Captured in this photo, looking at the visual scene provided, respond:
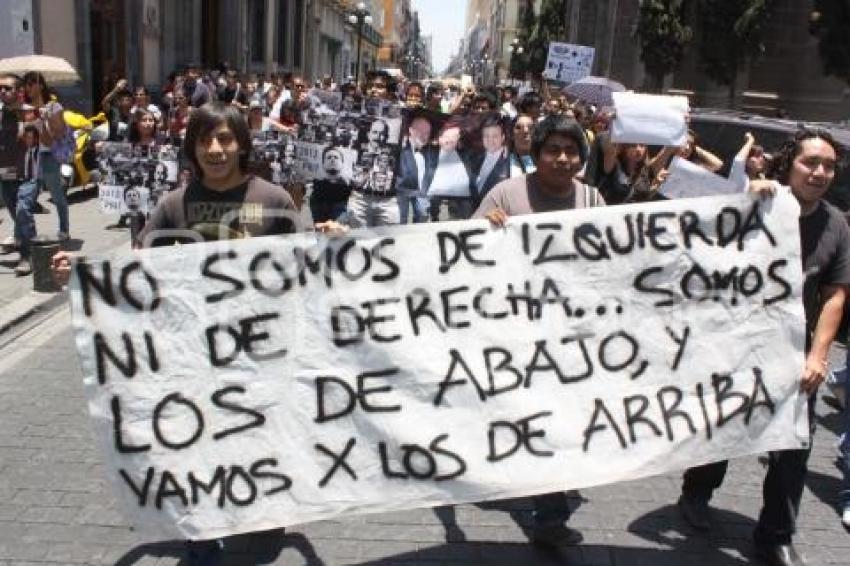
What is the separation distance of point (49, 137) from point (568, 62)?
12300mm

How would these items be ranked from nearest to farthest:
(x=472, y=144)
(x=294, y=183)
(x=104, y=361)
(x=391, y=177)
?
(x=104, y=361) < (x=472, y=144) < (x=391, y=177) < (x=294, y=183)

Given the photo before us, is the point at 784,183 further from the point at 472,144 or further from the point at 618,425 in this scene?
the point at 472,144

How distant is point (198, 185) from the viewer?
3.20 metres

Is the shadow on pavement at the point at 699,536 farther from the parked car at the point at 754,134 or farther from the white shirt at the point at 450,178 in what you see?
the parked car at the point at 754,134

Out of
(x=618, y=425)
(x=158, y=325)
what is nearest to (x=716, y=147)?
(x=618, y=425)

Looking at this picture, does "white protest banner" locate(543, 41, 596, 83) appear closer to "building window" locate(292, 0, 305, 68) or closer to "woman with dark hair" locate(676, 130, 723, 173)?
"woman with dark hair" locate(676, 130, 723, 173)

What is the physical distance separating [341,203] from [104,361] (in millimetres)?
5516

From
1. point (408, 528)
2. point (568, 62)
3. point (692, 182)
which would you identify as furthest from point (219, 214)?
point (568, 62)

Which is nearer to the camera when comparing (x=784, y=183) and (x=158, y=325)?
(x=158, y=325)

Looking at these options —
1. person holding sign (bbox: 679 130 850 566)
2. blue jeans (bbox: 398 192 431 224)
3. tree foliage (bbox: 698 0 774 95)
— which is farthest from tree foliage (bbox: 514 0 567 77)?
person holding sign (bbox: 679 130 850 566)

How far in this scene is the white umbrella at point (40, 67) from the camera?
12.1 meters

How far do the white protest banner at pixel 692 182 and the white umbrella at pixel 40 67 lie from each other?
33.6ft

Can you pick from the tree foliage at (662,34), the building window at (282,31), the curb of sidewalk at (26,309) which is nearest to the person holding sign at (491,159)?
the curb of sidewalk at (26,309)

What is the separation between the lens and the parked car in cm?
711
